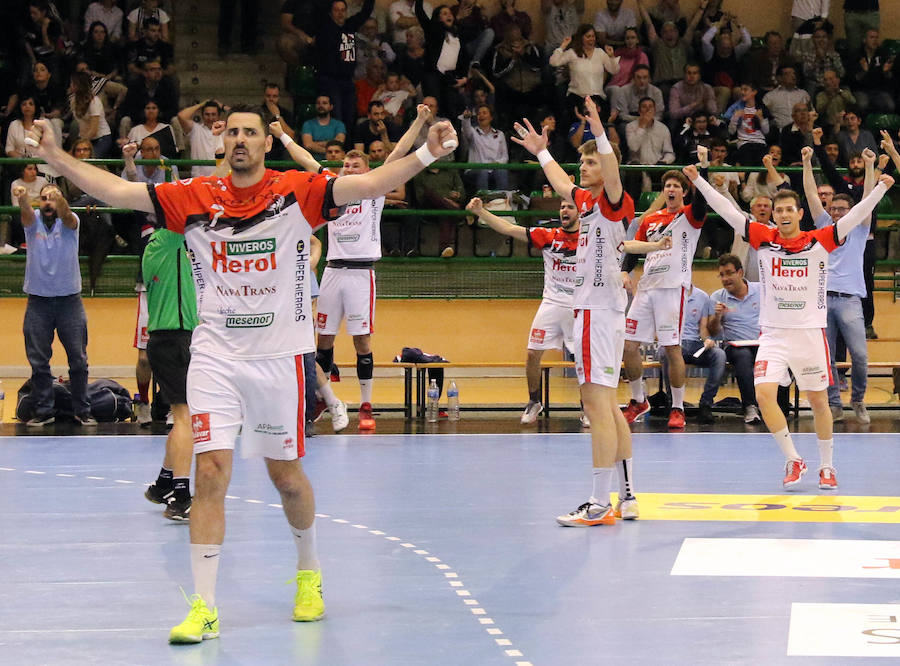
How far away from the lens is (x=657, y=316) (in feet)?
45.4

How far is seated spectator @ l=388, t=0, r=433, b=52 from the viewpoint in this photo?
2039 cm

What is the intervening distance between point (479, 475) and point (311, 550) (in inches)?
173

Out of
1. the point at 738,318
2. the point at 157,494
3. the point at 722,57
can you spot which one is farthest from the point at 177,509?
the point at 722,57

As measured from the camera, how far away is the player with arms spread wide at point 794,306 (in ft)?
33.0

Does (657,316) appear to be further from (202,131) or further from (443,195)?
(202,131)

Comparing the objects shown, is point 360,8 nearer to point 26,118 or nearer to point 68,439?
point 26,118

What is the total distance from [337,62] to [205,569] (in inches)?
556

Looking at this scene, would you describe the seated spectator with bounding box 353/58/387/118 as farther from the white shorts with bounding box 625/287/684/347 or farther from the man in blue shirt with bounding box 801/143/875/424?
the man in blue shirt with bounding box 801/143/875/424

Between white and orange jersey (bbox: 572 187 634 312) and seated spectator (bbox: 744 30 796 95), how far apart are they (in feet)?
43.2

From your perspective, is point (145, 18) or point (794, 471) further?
point (145, 18)

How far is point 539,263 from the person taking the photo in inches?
710

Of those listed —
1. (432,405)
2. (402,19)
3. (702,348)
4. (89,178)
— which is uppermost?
(402,19)

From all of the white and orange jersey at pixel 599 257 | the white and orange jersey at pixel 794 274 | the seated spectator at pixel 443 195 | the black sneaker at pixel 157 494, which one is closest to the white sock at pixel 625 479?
the white and orange jersey at pixel 599 257

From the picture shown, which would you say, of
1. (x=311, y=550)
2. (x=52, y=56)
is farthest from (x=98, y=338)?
(x=311, y=550)
